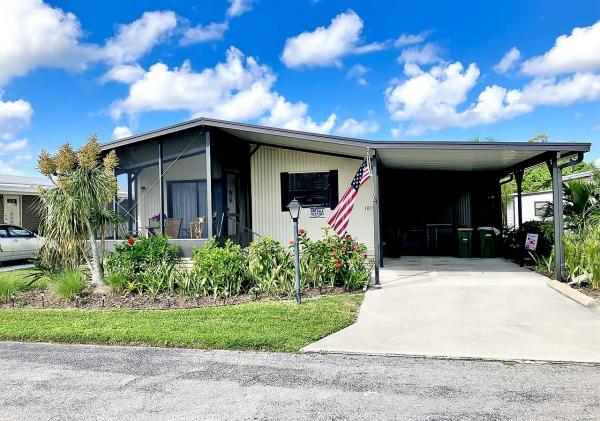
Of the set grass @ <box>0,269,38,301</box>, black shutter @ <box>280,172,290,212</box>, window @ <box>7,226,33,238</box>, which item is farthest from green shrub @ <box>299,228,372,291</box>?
window @ <box>7,226,33,238</box>

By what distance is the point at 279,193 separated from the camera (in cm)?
1301

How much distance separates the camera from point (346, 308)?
6562mm

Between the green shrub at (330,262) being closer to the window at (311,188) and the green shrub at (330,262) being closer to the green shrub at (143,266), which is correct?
the green shrub at (143,266)

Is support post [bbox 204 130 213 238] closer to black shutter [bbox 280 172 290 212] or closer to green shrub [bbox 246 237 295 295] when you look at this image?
green shrub [bbox 246 237 295 295]

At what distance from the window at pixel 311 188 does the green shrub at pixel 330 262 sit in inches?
180

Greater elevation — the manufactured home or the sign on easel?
the manufactured home

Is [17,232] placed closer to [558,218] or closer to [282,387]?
[282,387]

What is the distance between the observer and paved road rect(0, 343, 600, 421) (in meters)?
3.37

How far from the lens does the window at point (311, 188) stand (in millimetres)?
12594

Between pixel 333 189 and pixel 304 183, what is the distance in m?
0.88

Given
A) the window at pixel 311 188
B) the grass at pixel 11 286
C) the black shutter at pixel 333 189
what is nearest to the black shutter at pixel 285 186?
the window at pixel 311 188

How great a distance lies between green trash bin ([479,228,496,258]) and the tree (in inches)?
381

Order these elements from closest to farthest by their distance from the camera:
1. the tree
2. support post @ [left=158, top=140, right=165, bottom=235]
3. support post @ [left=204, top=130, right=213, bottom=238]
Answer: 1. the tree
2. support post @ [left=204, top=130, right=213, bottom=238]
3. support post @ [left=158, top=140, right=165, bottom=235]

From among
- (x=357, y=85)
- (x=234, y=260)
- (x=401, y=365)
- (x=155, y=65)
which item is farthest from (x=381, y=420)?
(x=357, y=85)
